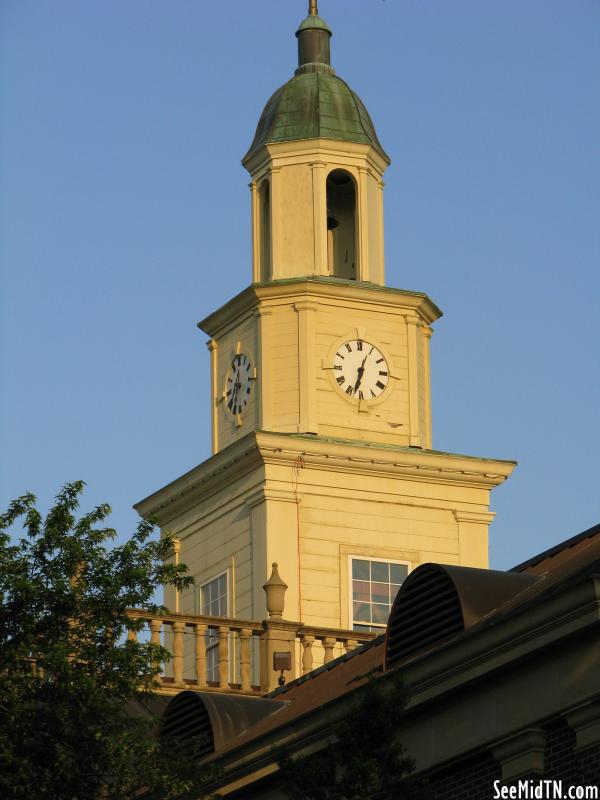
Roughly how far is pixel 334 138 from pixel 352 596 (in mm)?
9142

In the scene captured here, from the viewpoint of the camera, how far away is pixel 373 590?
46438mm

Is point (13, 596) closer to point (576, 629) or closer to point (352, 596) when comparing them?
point (576, 629)

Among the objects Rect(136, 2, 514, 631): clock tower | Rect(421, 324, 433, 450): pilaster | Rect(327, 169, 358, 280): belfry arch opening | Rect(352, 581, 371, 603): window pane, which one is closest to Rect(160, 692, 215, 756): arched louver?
Rect(136, 2, 514, 631): clock tower

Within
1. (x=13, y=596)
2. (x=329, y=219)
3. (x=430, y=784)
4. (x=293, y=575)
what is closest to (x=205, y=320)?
(x=329, y=219)

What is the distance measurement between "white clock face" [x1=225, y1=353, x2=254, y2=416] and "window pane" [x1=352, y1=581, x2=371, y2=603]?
166 inches

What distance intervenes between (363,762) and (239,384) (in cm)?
2741

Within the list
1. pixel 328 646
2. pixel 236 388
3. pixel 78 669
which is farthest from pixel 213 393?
pixel 78 669

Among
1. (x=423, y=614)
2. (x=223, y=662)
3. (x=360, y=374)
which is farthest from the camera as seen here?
(x=360, y=374)

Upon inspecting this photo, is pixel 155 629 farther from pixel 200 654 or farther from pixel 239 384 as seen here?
pixel 239 384

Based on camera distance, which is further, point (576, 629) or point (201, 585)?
point (201, 585)

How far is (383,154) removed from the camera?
50.2 m

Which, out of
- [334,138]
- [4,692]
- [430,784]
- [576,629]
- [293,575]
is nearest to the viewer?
[576,629]

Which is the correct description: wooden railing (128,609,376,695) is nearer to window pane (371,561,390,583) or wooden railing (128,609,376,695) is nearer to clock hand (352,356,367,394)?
window pane (371,561,390,583)

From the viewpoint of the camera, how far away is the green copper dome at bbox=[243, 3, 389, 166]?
162ft
